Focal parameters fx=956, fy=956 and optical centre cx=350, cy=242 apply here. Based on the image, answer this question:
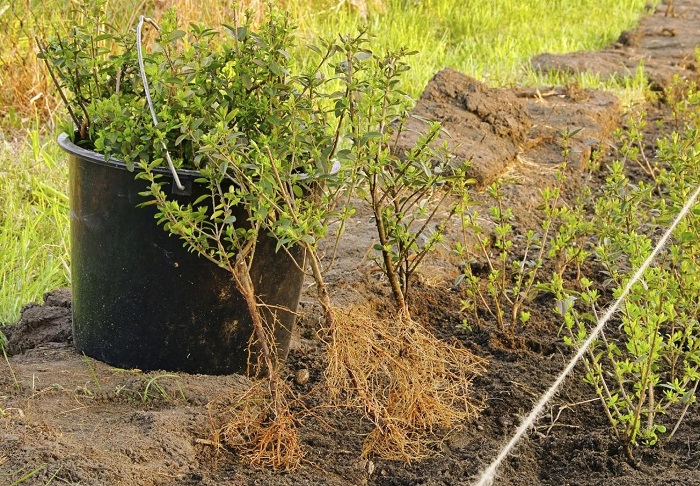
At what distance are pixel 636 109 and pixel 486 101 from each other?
126cm

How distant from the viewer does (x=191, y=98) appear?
2.38 metres

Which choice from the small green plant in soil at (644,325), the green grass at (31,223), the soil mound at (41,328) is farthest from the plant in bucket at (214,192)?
the green grass at (31,223)

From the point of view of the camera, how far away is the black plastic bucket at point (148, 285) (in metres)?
2.39

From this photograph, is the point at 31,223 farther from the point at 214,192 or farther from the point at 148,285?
the point at 214,192

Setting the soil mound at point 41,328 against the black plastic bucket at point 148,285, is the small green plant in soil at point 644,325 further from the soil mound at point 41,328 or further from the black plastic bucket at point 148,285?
the soil mound at point 41,328

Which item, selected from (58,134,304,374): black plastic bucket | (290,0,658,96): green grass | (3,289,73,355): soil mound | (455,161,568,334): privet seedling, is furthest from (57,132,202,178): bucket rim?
(290,0,658,96): green grass

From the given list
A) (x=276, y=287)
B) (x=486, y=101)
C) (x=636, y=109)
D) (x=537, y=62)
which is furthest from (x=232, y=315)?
(x=537, y=62)

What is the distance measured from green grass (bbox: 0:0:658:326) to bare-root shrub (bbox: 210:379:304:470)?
91cm

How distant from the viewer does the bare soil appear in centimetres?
207

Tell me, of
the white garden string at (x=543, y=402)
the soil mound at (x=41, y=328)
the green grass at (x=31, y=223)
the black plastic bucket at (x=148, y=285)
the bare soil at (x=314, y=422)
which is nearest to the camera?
the bare soil at (x=314, y=422)

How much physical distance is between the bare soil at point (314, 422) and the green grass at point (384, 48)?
1.26 ft

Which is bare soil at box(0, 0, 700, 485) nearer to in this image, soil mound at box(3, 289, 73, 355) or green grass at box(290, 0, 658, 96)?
soil mound at box(3, 289, 73, 355)

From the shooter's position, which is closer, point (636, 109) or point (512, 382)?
point (512, 382)

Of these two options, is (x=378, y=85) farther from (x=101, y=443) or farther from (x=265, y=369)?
(x=101, y=443)
